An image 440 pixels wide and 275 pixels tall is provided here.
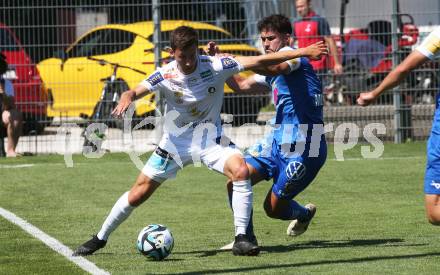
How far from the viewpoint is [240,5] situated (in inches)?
727

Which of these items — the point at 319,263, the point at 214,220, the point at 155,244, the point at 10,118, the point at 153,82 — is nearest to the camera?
the point at 319,263

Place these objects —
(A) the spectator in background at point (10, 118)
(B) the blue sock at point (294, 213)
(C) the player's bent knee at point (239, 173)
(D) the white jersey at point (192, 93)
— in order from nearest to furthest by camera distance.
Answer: (C) the player's bent knee at point (239, 173) < (D) the white jersey at point (192, 93) < (B) the blue sock at point (294, 213) < (A) the spectator in background at point (10, 118)

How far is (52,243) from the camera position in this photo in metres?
9.17

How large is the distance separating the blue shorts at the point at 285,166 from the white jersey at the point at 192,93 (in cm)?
70

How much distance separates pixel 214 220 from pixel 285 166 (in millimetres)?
1727

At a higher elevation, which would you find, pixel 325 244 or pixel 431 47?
pixel 431 47

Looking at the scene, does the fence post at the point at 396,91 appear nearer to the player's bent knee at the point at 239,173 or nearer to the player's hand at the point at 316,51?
the player's hand at the point at 316,51

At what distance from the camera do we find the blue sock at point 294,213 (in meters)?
9.35

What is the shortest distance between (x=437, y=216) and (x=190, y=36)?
7.83 feet

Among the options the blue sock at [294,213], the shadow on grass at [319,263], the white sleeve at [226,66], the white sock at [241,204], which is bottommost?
the shadow on grass at [319,263]

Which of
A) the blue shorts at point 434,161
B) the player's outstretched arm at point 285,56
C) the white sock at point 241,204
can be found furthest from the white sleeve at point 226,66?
the blue shorts at point 434,161

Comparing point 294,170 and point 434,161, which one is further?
point 294,170

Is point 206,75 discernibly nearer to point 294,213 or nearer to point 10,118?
point 294,213

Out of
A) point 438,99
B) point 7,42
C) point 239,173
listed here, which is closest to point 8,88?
point 7,42
